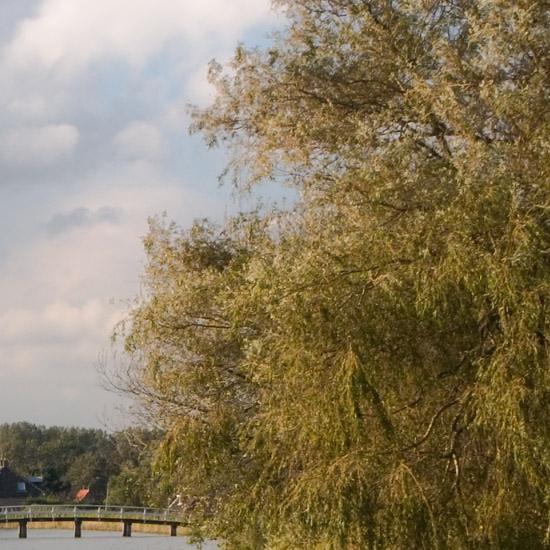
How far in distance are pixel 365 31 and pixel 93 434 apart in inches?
3458

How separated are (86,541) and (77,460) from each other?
26069 millimetres

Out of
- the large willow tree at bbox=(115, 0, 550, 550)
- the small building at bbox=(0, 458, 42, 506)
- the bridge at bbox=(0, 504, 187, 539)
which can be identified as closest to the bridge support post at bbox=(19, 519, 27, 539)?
the bridge at bbox=(0, 504, 187, 539)

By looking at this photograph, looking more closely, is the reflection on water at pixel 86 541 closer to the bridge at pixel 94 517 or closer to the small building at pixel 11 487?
the bridge at pixel 94 517

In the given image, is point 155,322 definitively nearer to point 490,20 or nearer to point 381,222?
point 381,222

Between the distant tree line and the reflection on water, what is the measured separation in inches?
70.6

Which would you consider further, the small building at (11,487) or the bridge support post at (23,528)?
the small building at (11,487)

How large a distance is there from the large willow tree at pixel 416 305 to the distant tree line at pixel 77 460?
470 centimetres

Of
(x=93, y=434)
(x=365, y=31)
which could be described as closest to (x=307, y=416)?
(x=365, y=31)

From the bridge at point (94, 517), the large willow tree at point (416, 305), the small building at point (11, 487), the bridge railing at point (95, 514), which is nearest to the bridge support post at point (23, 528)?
the bridge at point (94, 517)

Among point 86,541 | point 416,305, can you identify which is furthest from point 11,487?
point 416,305

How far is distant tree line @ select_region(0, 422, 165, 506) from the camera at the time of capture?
15047mm

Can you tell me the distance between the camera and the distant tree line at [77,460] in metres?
15.0

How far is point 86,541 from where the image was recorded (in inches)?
1512

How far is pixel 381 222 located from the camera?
7.70 meters
